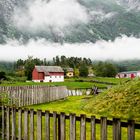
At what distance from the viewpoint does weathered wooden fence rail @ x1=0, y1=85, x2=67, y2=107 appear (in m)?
23.2

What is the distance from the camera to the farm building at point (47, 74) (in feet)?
463

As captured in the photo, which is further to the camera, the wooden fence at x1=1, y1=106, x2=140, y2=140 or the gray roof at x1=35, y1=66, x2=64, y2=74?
the gray roof at x1=35, y1=66, x2=64, y2=74

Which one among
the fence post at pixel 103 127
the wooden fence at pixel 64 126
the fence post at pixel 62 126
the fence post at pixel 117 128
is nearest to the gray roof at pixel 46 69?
the wooden fence at pixel 64 126

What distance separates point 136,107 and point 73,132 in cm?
946

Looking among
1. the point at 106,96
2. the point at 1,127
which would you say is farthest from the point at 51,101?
the point at 1,127

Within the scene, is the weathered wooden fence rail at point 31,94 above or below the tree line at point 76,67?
below

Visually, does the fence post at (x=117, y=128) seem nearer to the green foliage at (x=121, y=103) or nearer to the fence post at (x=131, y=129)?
the fence post at (x=131, y=129)

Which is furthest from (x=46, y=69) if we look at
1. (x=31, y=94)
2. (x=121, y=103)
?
(x=121, y=103)

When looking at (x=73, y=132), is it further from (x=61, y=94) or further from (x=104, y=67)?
(x=104, y=67)

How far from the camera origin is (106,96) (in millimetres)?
20953

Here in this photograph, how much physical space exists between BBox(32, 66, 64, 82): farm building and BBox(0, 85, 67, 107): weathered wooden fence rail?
10689 centimetres

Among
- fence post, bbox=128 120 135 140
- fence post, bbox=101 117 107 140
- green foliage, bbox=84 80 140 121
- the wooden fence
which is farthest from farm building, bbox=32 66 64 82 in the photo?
fence post, bbox=128 120 135 140

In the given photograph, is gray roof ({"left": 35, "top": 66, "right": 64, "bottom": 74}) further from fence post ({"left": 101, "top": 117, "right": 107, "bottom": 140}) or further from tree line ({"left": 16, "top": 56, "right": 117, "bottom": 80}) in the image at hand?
fence post ({"left": 101, "top": 117, "right": 107, "bottom": 140})

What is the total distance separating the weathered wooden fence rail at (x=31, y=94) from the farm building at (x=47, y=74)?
4208 inches
